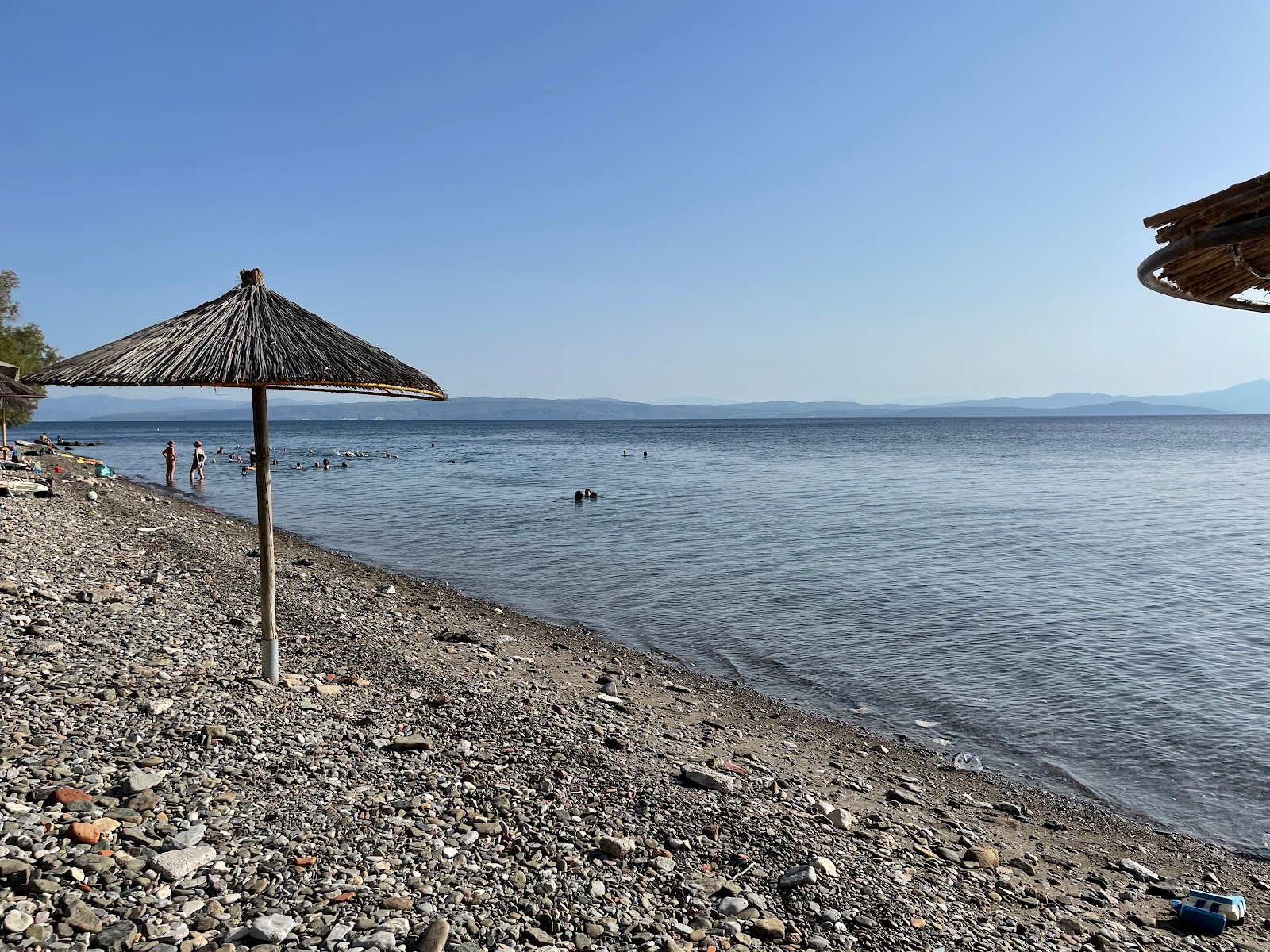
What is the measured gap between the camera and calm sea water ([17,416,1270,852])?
32.6 ft

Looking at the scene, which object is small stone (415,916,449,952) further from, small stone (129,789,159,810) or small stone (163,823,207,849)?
small stone (129,789,159,810)

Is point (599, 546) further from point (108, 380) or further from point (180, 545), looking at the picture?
point (108, 380)

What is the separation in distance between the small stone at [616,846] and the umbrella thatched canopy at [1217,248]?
456 centimetres

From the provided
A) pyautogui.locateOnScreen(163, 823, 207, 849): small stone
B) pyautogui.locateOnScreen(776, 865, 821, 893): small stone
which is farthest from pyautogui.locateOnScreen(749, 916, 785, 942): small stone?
pyautogui.locateOnScreen(163, 823, 207, 849): small stone

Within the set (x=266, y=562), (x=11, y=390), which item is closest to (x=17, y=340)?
(x=11, y=390)

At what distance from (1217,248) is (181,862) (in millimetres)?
5932

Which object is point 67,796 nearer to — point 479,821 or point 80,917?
point 80,917

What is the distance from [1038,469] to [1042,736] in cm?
5339

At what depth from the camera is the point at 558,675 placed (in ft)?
35.6

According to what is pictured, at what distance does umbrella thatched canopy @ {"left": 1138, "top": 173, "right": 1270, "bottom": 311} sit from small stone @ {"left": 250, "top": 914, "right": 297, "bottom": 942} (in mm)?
5087

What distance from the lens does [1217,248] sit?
2.99 m

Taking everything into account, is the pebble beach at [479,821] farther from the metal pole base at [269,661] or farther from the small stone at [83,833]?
the metal pole base at [269,661]

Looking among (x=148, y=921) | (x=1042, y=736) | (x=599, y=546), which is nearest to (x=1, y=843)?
(x=148, y=921)

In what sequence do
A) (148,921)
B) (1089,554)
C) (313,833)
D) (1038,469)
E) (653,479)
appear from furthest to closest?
(1038,469)
(653,479)
(1089,554)
(313,833)
(148,921)
